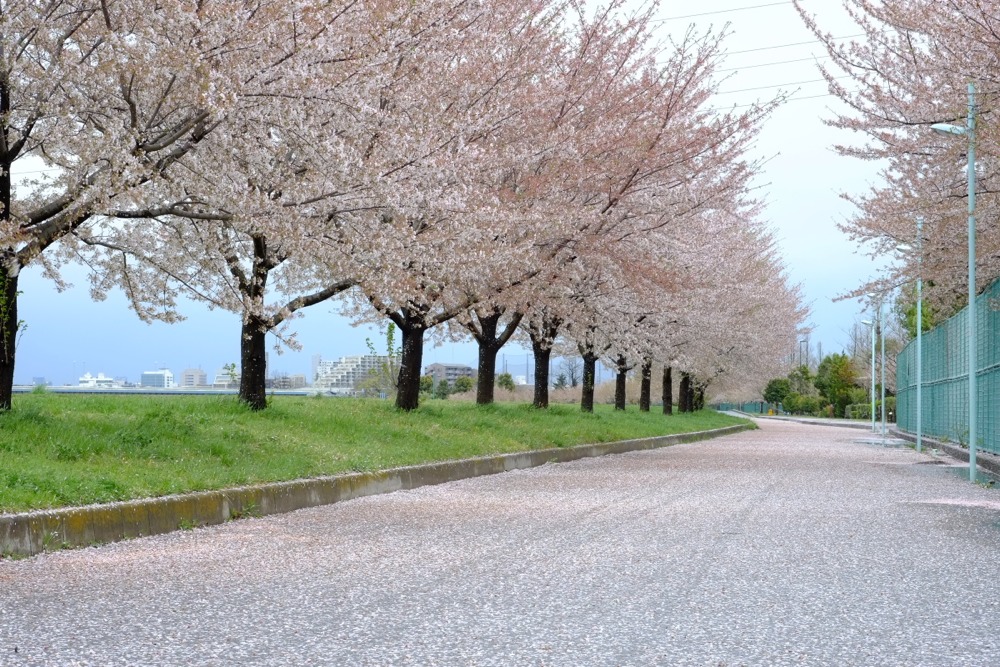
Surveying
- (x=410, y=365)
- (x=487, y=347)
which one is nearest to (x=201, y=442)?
(x=410, y=365)

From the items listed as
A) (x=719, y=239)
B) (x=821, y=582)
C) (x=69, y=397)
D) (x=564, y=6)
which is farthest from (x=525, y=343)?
(x=821, y=582)

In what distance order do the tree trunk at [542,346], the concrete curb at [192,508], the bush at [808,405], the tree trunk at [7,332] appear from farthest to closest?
1. the bush at [808,405]
2. the tree trunk at [542,346]
3. the tree trunk at [7,332]
4. the concrete curb at [192,508]

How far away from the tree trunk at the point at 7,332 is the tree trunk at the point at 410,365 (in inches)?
383

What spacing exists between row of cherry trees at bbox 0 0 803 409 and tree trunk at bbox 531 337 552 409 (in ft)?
7.94

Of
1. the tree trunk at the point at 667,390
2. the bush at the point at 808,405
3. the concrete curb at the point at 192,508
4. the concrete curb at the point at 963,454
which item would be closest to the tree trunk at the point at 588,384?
the concrete curb at the point at 963,454

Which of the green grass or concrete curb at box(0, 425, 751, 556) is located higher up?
the green grass

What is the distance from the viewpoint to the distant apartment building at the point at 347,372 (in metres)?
31.4

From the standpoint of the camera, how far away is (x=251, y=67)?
11016 mm

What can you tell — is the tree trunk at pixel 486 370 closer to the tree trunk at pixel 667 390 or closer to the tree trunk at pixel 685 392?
the tree trunk at pixel 667 390

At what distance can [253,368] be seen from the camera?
17.3m

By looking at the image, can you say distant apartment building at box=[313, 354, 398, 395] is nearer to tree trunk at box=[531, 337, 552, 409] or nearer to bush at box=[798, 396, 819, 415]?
tree trunk at box=[531, 337, 552, 409]

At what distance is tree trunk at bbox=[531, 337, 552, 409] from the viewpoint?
29.4 meters

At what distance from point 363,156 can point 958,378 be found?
1704 centimetres

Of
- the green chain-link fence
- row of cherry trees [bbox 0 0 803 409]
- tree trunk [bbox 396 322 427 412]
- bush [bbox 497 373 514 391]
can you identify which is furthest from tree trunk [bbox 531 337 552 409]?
bush [bbox 497 373 514 391]
